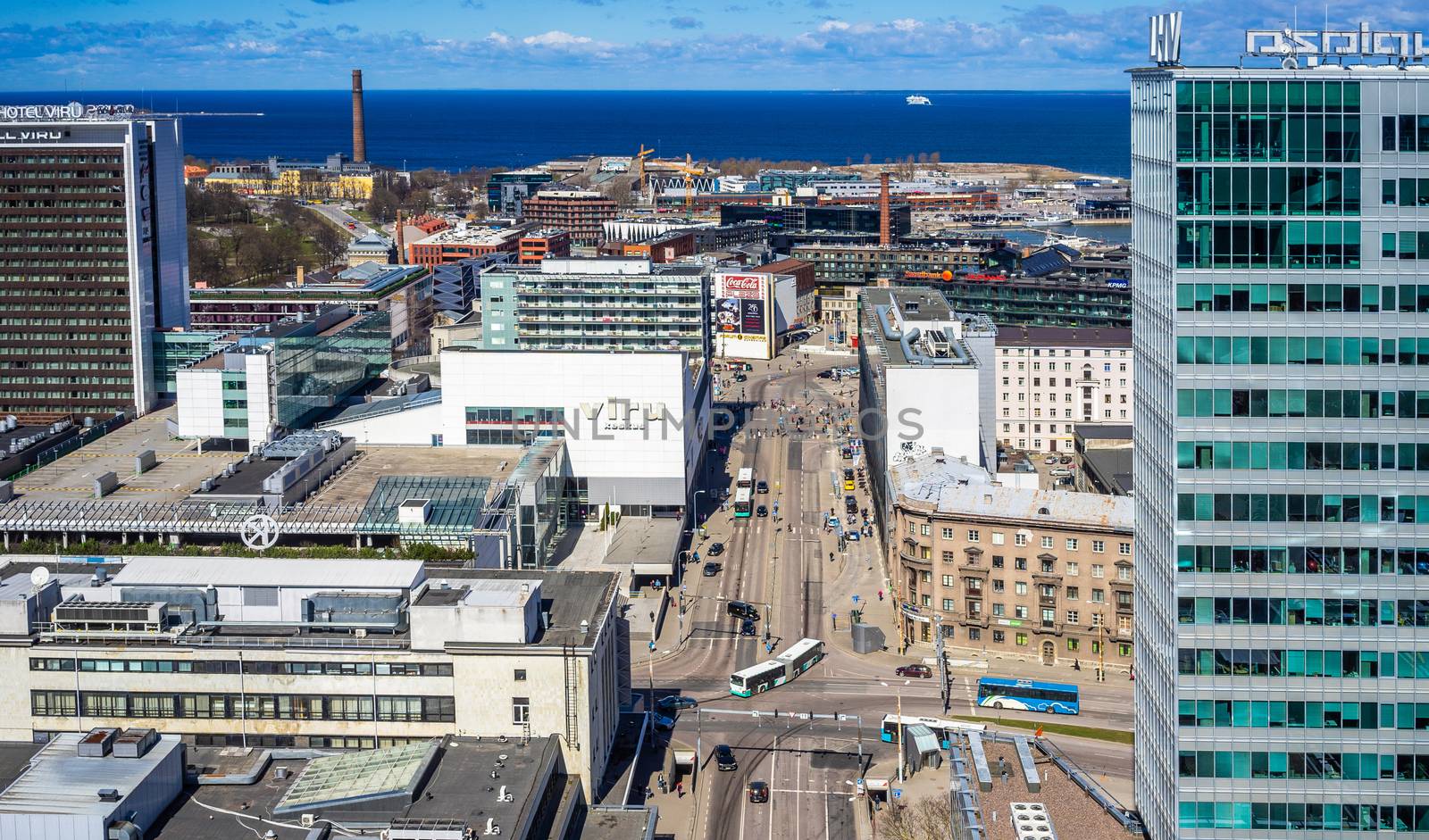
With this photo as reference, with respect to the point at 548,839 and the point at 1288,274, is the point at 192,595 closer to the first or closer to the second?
the point at 548,839

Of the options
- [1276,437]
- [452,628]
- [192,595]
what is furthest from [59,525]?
[1276,437]

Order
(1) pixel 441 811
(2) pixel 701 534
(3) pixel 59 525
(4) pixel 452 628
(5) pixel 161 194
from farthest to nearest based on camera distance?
(5) pixel 161 194 < (2) pixel 701 534 < (3) pixel 59 525 < (4) pixel 452 628 < (1) pixel 441 811

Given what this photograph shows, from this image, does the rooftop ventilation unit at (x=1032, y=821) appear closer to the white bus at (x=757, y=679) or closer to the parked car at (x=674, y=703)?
the parked car at (x=674, y=703)

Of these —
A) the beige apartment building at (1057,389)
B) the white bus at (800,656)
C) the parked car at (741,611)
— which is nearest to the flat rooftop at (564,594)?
the white bus at (800,656)

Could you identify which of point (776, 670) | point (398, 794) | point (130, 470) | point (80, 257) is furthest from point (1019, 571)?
point (80, 257)

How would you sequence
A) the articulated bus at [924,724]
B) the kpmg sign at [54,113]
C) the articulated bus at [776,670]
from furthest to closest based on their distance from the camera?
the kpmg sign at [54,113] < the articulated bus at [776,670] < the articulated bus at [924,724]

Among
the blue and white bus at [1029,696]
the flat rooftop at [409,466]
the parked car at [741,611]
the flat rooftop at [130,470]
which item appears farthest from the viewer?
the parked car at [741,611]

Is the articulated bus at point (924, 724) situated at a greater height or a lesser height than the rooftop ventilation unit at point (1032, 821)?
lesser
